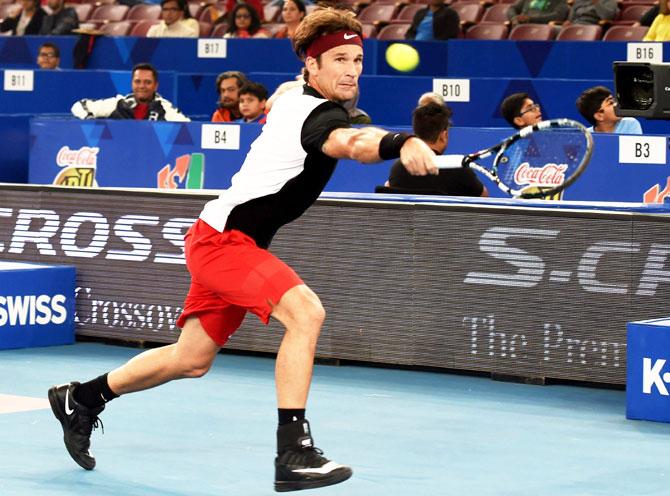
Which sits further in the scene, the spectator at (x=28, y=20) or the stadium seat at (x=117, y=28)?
the stadium seat at (x=117, y=28)

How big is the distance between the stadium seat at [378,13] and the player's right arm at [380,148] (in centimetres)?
1171

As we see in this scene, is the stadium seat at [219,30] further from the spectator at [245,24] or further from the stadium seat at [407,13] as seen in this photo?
the stadium seat at [407,13]

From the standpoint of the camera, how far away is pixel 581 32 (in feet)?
45.7

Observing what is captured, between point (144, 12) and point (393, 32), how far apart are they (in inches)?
172

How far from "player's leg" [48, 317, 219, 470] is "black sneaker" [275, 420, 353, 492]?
1.88 ft

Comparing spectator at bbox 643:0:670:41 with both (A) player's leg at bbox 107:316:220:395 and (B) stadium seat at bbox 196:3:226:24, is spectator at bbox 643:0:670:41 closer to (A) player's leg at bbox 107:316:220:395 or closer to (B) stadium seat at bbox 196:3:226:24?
(B) stadium seat at bbox 196:3:226:24

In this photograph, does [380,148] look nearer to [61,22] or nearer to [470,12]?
[470,12]

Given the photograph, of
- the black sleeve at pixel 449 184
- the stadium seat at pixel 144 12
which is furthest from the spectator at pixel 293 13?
the black sleeve at pixel 449 184

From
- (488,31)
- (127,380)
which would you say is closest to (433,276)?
(127,380)

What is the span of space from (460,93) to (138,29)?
22.7 ft

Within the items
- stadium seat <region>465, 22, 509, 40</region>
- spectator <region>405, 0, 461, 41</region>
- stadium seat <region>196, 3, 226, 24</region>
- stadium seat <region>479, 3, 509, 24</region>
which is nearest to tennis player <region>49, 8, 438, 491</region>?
spectator <region>405, 0, 461, 41</region>

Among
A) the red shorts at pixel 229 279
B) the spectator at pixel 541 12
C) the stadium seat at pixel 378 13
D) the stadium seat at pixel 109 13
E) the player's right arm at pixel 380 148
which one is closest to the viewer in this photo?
the player's right arm at pixel 380 148

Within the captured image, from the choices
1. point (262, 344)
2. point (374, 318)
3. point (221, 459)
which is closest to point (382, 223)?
point (374, 318)

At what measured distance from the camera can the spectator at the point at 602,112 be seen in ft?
33.1
